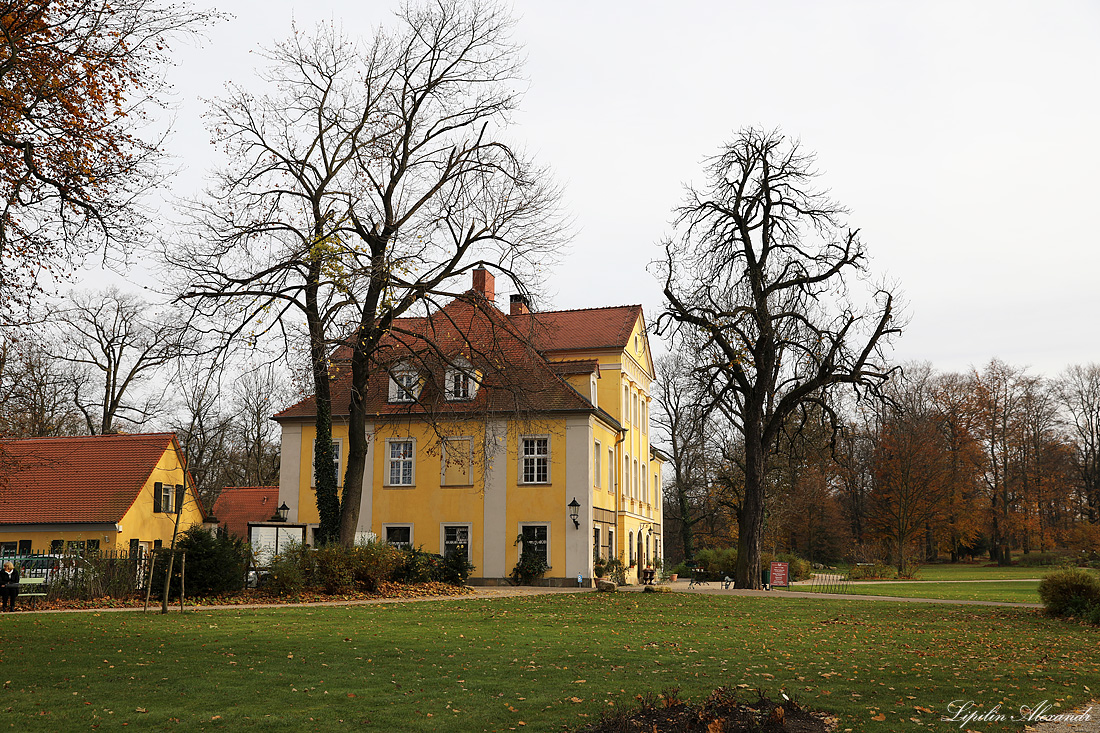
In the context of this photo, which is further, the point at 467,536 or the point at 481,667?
the point at 467,536

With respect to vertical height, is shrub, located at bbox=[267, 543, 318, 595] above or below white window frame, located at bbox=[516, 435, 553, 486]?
below

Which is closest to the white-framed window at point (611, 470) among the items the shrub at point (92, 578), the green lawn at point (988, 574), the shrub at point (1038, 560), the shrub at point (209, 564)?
the green lawn at point (988, 574)

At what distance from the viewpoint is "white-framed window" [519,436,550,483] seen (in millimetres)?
33281

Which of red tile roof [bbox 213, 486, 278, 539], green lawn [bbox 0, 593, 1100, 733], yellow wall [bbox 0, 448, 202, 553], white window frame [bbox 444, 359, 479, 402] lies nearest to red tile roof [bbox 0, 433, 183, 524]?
yellow wall [bbox 0, 448, 202, 553]

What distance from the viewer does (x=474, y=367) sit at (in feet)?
83.9

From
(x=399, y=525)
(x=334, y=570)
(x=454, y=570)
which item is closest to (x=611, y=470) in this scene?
(x=399, y=525)

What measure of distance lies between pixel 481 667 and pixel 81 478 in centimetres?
3144

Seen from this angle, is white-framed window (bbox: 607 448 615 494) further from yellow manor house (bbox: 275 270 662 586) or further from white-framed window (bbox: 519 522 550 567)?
white-framed window (bbox: 519 522 550 567)

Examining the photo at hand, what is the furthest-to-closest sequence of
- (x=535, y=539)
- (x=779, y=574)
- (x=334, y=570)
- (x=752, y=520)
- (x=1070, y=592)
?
(x=535, y=539) → (x=779, y=574) → (x=752, y=520) → (x=334, y=570) → (x=1070, y=592)

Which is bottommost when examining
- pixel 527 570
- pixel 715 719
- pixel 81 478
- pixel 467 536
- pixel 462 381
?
pixel 527 570

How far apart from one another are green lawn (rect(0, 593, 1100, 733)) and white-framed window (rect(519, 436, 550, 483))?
1595 cm

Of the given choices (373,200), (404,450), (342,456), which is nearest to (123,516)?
(342,456)

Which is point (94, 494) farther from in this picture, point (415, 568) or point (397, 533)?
point (415, 568)

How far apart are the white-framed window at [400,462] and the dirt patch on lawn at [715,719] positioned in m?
28.0
